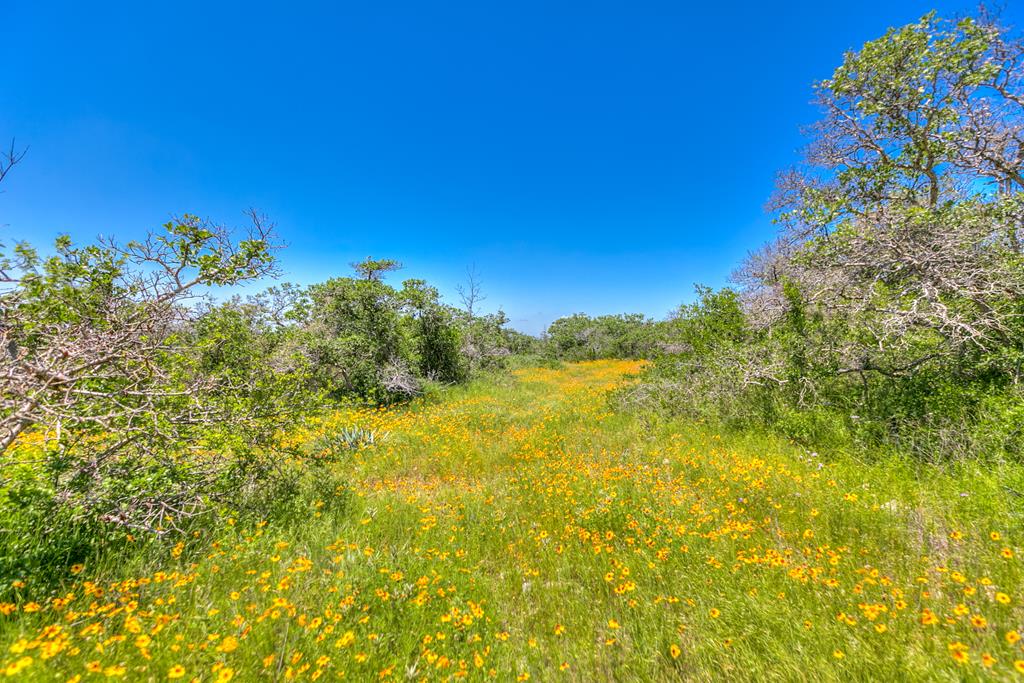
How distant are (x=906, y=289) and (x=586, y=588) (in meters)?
6.95

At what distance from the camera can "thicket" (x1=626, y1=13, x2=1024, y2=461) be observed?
15.4 ft

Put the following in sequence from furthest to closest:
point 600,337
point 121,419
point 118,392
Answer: point 600,337, point 121,419, point 118,392

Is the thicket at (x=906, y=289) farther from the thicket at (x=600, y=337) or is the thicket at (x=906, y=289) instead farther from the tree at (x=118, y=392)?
the thicket at (x=600, y=337)

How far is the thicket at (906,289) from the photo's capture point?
4695 mm

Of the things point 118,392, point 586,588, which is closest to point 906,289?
point 586,588

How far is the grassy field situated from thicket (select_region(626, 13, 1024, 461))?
1231mm

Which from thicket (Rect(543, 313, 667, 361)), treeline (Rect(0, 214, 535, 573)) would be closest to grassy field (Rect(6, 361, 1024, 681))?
treeline (Rect(0, 214, 535, 573))

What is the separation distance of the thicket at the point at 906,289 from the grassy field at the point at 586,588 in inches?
48.5

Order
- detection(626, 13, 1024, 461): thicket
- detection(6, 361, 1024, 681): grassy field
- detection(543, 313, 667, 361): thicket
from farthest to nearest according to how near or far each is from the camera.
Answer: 1. detection(543, 313, 667, 361): thicket
2. detection(626, 13, 1024, 461): thicket
3. detection(6, 361, 1024, 681): grassy field

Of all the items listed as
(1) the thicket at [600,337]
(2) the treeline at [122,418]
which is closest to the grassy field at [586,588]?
(2) the treeline at [122,418]

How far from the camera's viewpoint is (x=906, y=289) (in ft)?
17.5

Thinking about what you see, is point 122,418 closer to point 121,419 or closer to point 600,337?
point 121,419

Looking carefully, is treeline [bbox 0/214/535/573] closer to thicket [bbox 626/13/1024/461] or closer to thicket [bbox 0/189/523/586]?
thicket [bbox 0/189/523/586]

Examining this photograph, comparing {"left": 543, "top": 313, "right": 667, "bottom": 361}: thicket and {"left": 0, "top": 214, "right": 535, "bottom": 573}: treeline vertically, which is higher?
{"left": 543, "top": 313, "right": 667, "bottom": 361}: thicket
